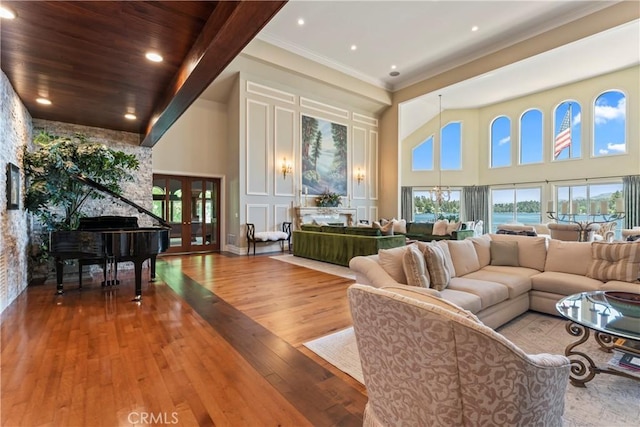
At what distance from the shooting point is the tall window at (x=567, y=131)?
32.4 ft

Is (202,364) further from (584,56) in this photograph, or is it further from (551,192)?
(551,192)

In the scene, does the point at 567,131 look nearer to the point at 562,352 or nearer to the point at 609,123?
the point at 609,123

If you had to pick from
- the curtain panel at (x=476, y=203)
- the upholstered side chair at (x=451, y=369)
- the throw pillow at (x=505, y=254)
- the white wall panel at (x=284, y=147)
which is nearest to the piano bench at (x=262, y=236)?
the white wall panel at (x=284, y=147)

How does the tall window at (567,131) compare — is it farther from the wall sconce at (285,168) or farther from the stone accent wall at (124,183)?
the stone accent wall at (124,183)

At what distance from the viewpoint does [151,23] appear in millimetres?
2676

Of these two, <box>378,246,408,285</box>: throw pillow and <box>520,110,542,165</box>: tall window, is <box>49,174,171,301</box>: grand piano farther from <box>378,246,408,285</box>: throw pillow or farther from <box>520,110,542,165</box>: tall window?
<box>520,110,542,165</box>: tall window

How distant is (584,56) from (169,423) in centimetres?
1168

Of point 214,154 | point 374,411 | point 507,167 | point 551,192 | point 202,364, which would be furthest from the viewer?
point 507,167

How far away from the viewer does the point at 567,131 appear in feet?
33.2

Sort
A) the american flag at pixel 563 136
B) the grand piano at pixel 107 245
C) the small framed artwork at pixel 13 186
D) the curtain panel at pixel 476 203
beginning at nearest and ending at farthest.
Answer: the small framed artwork at pixel 13 186 < the grand piano at pixel 107 245 < the american flag at pixel 563 136 < the curtain panel at pixel 476 203

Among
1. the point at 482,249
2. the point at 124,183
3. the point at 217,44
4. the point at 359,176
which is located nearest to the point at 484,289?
the point at 482,249

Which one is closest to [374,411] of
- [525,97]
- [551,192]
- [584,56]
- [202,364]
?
[202,364]

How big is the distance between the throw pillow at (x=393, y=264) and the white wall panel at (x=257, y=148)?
6.04 meters

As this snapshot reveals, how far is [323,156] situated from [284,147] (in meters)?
1.52
